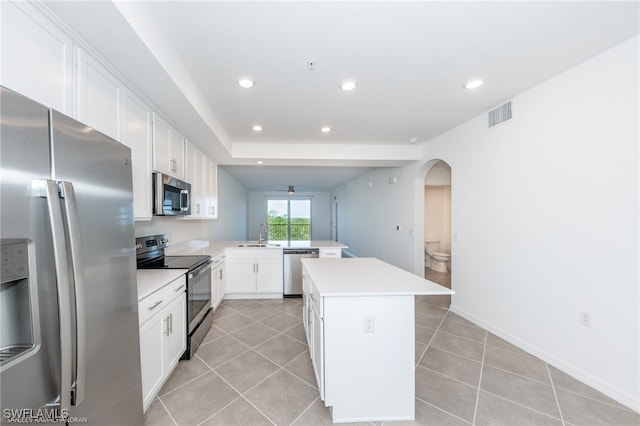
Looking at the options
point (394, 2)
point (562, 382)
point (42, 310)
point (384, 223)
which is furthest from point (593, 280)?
point (384, 223)

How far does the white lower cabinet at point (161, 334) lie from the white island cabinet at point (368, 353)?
1.17 m

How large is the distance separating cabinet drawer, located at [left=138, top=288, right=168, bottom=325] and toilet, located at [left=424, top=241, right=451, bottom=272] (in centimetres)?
557

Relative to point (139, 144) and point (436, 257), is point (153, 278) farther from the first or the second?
point (436, 257)

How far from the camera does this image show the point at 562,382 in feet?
6.54

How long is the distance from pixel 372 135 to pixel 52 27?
3.30 metres

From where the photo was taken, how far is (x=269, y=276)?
396cm

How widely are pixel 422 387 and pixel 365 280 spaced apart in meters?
1.00

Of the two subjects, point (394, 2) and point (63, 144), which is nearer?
point (63, 144)

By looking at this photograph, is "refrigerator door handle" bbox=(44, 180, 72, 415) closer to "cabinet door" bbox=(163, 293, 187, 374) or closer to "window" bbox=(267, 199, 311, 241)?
"cabinet door" bbox=(163, 293, 187, 374)

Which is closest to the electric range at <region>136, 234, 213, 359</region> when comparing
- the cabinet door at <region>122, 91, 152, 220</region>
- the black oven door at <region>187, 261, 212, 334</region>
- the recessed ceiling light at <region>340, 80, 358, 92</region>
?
the black oven door at <region>187, 261, 212, 334</region>

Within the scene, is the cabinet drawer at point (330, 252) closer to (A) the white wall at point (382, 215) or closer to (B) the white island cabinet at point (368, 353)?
(A) the white wall at point (382, 215)

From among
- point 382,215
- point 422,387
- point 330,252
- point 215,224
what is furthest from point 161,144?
point 382,215

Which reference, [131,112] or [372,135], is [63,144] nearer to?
[131,112]

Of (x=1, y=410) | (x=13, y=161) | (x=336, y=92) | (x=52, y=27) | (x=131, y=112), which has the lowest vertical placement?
(x=1, y=410)
